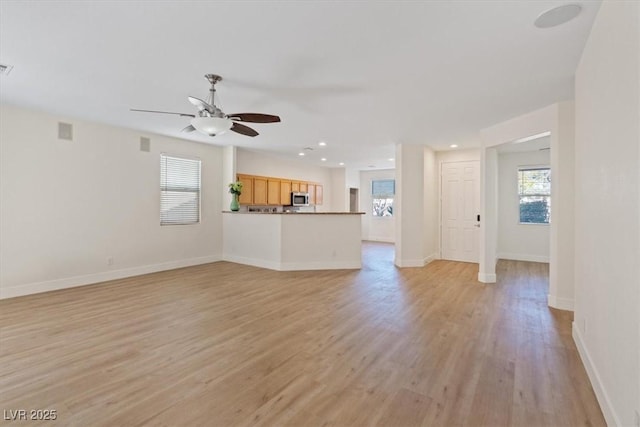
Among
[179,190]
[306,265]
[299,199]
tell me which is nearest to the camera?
[306,265]

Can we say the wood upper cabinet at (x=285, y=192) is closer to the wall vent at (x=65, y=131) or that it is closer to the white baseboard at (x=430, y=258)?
the white baseboard at (x=430, y=258)

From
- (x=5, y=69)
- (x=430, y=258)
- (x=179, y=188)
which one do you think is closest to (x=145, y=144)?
(x=179, y=188)

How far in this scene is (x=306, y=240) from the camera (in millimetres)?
6016

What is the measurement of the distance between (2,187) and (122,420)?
13.7ft

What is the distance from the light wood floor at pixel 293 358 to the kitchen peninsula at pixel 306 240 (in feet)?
4.94

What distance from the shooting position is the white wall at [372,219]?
10.5 metres

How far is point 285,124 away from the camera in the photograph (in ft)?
16.3

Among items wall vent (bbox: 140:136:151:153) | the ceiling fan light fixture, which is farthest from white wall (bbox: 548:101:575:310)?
wall vent (bbox: 140:136:151:153)

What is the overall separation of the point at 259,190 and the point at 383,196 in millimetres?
4748

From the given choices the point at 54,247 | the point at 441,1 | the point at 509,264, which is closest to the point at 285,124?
the point at 441,1

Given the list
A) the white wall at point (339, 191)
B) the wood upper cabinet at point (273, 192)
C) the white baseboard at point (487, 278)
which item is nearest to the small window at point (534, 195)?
the white baseboard at point (487, 278)

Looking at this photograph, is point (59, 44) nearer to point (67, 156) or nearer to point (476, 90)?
point (67, 156)

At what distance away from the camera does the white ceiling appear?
2074mm

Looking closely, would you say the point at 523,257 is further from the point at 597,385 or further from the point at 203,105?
the point at 203,105
